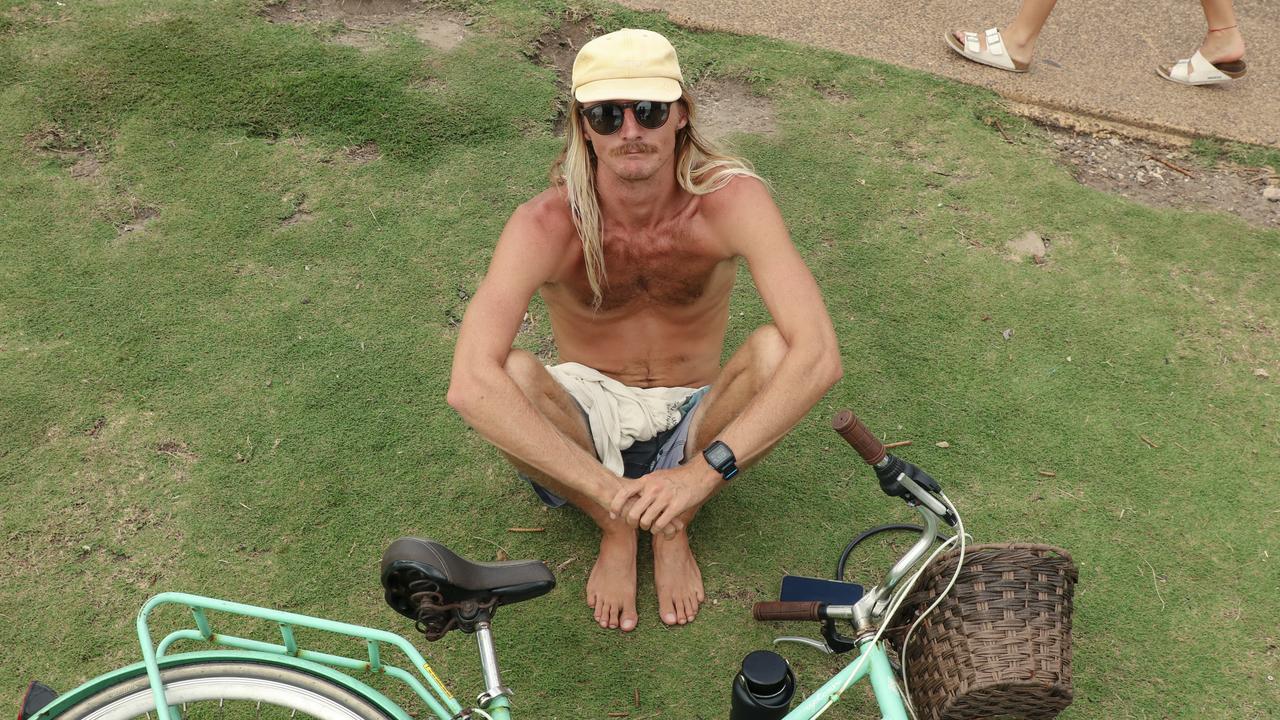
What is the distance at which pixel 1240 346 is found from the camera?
382 centimetres

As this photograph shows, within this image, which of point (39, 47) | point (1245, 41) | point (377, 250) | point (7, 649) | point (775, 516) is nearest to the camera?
point (7, 649)

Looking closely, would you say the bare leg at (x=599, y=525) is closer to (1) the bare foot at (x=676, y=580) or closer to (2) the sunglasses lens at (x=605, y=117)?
(1) the bare foot at (x=676, y=580)

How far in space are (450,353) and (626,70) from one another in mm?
1476

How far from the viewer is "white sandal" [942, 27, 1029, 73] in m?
5.15

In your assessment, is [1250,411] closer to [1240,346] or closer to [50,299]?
[1240,346]

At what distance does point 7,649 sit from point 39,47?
3.44 meters

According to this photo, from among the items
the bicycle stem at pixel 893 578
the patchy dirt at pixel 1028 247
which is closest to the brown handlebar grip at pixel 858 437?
the bicycle stem at pixel 893 578

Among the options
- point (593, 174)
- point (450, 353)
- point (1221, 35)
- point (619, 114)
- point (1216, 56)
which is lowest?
point (450, 353)

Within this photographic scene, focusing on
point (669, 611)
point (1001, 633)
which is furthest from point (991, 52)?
point (1001, 633)

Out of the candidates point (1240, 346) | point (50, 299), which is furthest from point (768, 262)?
point (50, 299)

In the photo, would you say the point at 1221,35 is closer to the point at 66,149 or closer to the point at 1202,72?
the point at 1202,72

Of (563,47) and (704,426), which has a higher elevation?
(563,47)

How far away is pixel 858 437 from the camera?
2.14 m

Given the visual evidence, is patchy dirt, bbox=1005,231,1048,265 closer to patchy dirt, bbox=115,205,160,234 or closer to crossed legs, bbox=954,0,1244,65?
crossed legs, bbox=954,0,1244,65
